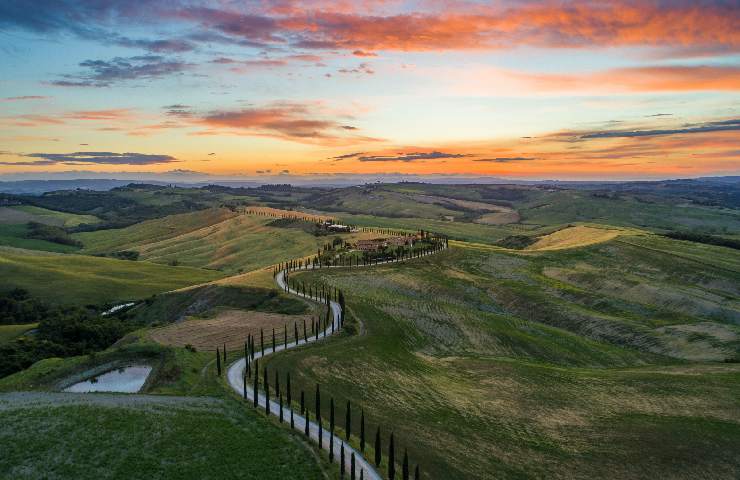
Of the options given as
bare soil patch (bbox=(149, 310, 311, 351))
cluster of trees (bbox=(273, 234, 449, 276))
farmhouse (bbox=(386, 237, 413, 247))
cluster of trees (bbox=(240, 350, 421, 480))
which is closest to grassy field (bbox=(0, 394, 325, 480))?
cluster of trees (bbox=(240, 350, 421, 480))

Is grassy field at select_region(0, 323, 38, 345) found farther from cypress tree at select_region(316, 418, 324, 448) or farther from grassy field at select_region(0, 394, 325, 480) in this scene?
cypress tree at select_region(316, 418, 324, 448)

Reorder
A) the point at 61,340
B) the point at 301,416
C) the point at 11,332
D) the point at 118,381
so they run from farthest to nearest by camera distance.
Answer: the point at 11,332
the point at 61,340
the point at 118,381
the point at 301,416

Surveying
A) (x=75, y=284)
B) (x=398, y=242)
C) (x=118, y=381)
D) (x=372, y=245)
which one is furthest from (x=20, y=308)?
(x=398, y=242)

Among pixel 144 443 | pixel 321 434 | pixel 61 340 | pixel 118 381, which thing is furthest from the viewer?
pixel 61 340

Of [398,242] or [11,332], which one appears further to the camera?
[398,242]

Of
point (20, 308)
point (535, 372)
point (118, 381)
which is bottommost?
point (20, 308)

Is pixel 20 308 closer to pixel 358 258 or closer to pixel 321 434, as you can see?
pixel 358 258
